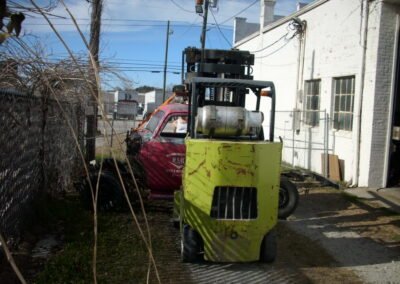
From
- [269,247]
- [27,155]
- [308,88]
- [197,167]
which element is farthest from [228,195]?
[308,88]

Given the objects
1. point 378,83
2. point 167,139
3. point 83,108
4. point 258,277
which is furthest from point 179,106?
point 378,83

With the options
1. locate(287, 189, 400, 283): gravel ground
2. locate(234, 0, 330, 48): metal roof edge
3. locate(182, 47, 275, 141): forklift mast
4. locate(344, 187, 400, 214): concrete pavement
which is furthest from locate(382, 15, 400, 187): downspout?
locate(182, 47, 275, 141): forklift mast

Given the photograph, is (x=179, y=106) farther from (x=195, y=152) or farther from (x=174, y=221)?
(x=195, y=152)

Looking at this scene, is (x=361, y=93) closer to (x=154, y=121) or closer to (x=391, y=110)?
(x=391, y=110)

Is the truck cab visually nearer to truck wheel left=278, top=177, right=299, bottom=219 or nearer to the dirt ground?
the dirt ground

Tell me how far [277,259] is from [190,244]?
4.34ft

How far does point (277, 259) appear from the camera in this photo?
6285 mm

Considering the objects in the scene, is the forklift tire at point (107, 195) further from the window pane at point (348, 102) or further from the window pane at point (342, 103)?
the window pane at point (342, 103)

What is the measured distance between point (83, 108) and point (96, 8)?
2418 mm

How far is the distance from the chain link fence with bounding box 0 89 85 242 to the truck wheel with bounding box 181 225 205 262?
1.87 m

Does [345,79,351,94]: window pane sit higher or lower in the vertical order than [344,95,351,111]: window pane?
higher

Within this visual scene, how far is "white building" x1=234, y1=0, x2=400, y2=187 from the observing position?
11477mm

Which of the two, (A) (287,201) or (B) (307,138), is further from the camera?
(B) (307,138)

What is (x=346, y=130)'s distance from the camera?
42.8ft
